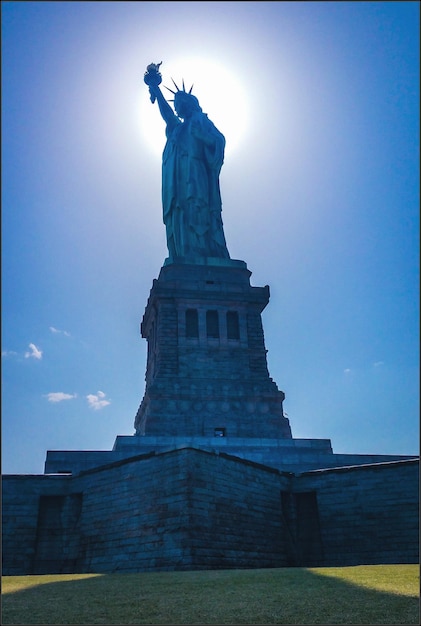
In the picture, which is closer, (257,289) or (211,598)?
(211,598)

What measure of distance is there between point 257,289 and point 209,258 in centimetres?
415

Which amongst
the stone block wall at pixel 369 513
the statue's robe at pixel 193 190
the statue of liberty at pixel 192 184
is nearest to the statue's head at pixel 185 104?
the statue of liberty at pixel 192 184

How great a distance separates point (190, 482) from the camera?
2077cm

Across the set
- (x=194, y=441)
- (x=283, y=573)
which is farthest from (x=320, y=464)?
(x=283, y=573)

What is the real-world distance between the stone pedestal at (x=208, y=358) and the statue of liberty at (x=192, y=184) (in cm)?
281

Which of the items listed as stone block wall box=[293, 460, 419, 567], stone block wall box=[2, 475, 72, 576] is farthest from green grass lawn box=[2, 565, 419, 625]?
stone block wall box=[2, 475, 72, 576]

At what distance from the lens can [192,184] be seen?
41.7 metres

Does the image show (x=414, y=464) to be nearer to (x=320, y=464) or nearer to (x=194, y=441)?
(x=320, y=464)

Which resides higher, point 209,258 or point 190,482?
point 209,258

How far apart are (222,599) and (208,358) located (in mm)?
24237

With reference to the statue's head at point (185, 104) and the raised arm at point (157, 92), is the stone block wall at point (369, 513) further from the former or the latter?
the raised arm at point (157, 92)

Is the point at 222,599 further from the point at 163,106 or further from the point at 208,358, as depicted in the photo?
the point at 163,106

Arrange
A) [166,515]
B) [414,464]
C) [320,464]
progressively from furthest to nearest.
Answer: [320,464] → [414,464] → [166,515]

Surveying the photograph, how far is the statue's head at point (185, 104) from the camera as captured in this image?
44.8 metres
